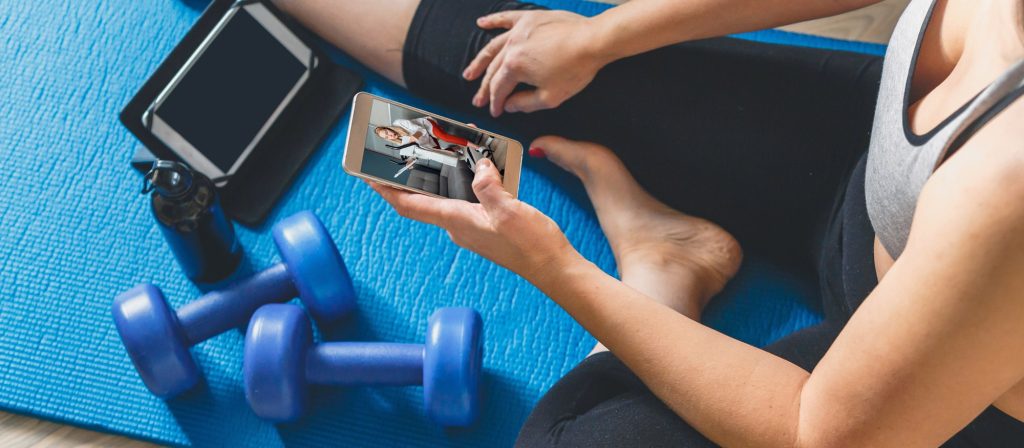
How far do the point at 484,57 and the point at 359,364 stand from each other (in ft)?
1.27

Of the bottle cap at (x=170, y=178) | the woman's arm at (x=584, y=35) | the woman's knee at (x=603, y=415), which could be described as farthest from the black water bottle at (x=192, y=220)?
the woman's knee at (x=603, y=415)

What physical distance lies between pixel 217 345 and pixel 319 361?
6.7 inches

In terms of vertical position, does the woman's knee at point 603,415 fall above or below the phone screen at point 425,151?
below

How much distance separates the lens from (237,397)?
92cm

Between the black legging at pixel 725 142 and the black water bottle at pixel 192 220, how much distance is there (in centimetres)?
30

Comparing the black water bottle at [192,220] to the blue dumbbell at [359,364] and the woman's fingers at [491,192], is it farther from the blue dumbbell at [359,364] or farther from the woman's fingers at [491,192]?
the woman's fingers at [491,192]

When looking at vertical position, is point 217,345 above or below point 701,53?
below

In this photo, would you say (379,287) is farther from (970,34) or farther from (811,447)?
(970,34)

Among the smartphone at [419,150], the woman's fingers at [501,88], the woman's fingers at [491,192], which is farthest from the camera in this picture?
the woman's fingers at [501,88]

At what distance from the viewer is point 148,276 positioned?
0.97m

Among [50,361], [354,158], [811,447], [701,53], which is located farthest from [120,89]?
[811,447]

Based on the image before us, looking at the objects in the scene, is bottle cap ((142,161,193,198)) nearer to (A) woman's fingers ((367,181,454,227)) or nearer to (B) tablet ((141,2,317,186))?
(B) tablet ((141,2,317,186))

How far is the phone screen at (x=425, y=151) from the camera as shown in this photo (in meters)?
0.77

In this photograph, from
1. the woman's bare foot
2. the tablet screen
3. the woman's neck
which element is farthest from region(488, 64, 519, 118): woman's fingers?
the woman's neck
